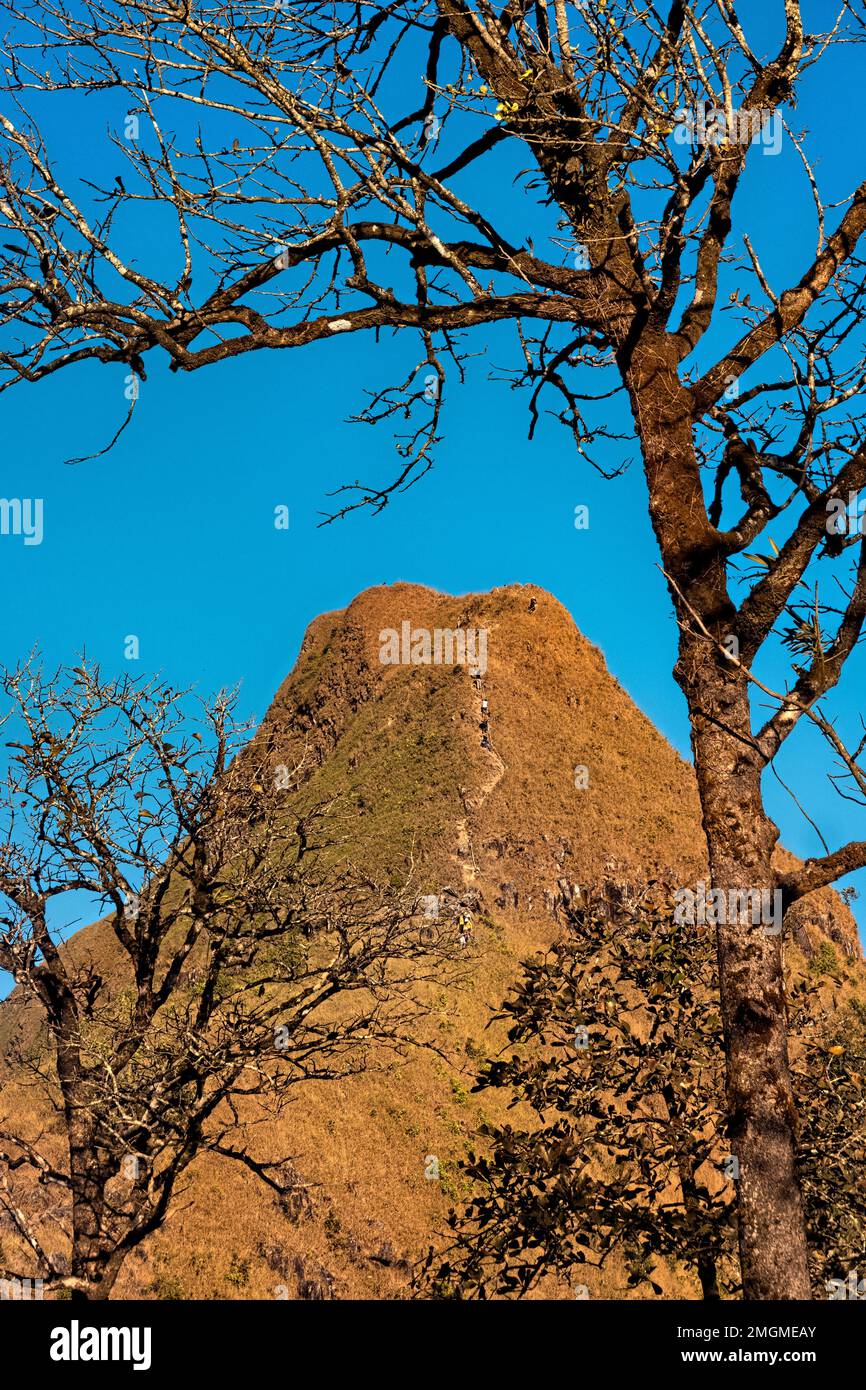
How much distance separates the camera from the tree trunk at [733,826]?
392cm

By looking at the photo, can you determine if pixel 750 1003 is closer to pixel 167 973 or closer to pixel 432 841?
pixel 167 973

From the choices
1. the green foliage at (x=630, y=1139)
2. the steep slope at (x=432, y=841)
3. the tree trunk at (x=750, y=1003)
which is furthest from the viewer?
the steep slope at (x=432, y=841)

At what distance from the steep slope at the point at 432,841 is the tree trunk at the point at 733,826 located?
5.69 m

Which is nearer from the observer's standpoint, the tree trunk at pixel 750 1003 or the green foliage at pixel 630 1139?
the tree trunk at pixel 750 1003

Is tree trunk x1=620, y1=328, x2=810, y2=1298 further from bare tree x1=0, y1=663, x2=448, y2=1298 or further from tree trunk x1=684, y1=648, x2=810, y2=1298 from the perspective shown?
bare tree x1=0, y1=663, x2=448, y2=1298

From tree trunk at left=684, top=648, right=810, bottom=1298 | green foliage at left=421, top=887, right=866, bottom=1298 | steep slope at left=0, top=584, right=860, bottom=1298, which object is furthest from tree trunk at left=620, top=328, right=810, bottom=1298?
steep slope at left=0, top=584, right=860, bottom=1298

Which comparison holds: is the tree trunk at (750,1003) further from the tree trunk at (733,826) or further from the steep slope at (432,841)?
the steep slope at (432,841)

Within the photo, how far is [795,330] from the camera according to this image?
5117mm

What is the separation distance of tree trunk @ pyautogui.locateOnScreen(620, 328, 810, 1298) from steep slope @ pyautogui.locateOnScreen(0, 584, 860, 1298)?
569cm

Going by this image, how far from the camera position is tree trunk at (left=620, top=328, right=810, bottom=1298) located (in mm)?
3922

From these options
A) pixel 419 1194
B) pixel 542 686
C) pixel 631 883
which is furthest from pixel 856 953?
pixel 419 1194

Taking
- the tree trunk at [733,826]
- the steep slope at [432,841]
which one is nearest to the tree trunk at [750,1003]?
the tree trunk at [733,826]

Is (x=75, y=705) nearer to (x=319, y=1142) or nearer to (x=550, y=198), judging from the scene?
(x=550, y=198)
